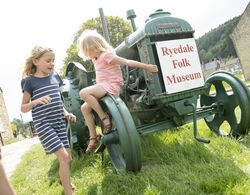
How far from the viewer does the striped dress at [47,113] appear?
3.46 metres

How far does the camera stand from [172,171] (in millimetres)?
3520

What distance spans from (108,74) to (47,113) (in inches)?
34.6

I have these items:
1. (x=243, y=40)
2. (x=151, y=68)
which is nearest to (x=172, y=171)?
(x=151, y=68)

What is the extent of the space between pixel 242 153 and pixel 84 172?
1.81 m

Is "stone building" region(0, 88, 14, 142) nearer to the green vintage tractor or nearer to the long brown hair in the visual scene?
the green vintage tractor

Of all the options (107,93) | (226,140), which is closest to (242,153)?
(226,140)

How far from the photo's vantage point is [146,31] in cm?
405

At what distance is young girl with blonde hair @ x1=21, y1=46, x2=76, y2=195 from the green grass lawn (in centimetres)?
51

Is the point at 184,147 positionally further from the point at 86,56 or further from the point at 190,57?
the point at 86,56

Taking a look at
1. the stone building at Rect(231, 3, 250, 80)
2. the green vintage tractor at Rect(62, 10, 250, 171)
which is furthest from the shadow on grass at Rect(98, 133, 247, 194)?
the stone building at Rect(231, 3, 250, 80)

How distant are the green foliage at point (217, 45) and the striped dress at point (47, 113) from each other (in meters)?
83.9

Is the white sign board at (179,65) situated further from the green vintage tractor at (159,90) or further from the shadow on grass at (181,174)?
the shadow on grass at (181,174)

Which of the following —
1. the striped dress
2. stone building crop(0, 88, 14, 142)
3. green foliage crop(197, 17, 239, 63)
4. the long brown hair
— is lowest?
stone building crop(0, 88, 14, 142)

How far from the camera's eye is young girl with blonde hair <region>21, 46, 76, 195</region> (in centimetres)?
342
